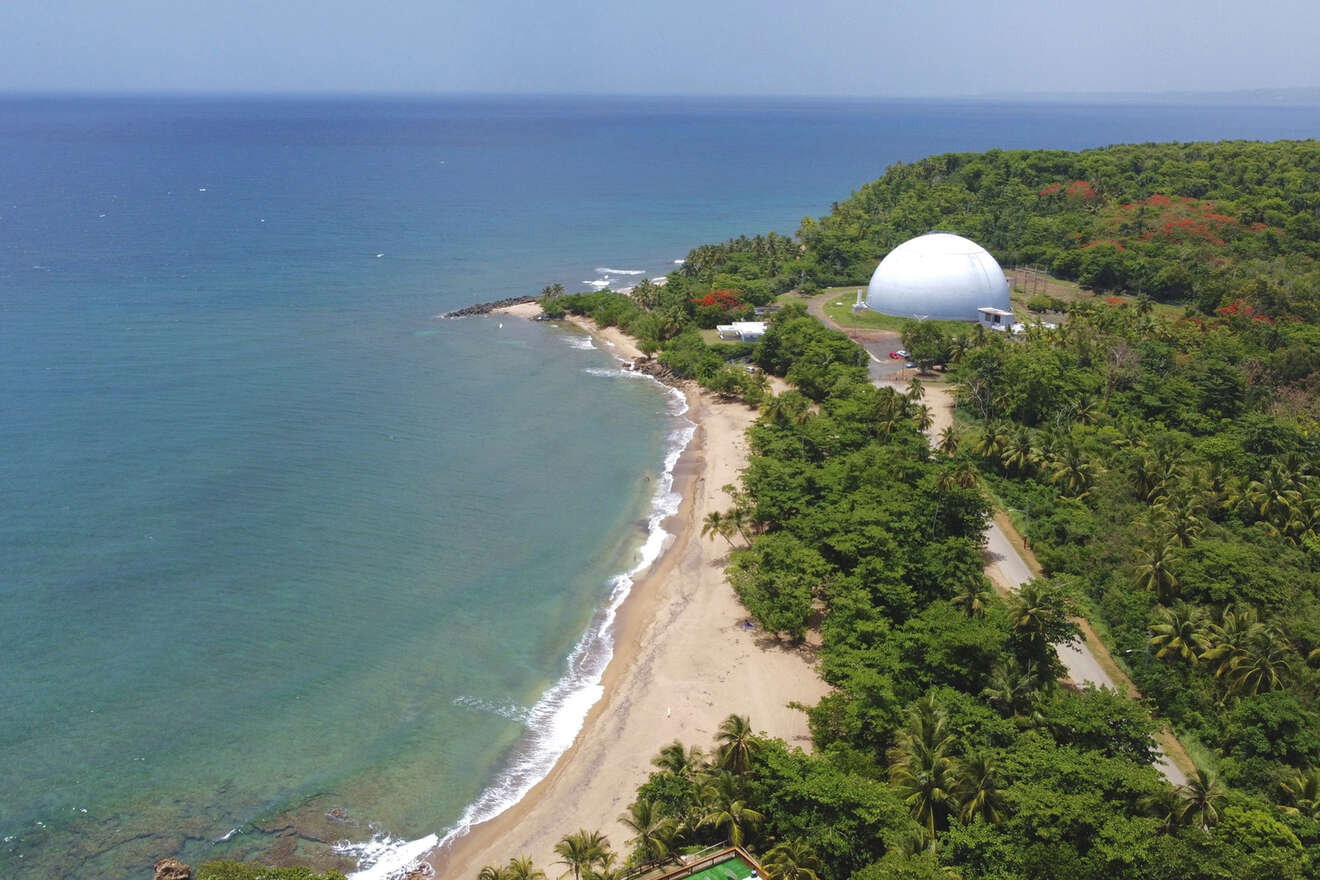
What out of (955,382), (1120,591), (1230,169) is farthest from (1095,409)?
(1230,169)

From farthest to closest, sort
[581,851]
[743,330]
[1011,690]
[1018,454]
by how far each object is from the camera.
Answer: [743,330]
[1018,454]
[1011,690]
[581,851]

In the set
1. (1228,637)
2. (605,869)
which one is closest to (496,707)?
(605,869)

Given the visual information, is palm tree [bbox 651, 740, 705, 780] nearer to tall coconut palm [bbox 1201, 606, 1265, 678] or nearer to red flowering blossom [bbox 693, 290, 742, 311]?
tall coconut palm [bbox 1201, 606, 1265, 678]

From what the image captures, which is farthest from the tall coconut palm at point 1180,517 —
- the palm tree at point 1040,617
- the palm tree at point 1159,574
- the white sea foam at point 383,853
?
the white sea foam at point 383,853

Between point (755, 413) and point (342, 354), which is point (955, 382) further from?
point (342, 354)

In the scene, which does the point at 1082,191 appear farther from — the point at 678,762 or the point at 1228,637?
the point at 678,762

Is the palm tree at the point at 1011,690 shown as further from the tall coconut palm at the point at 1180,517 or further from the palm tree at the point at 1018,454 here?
the palm tree at the point at 1018,454

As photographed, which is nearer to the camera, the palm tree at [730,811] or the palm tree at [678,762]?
the palm tree at [730,811]
